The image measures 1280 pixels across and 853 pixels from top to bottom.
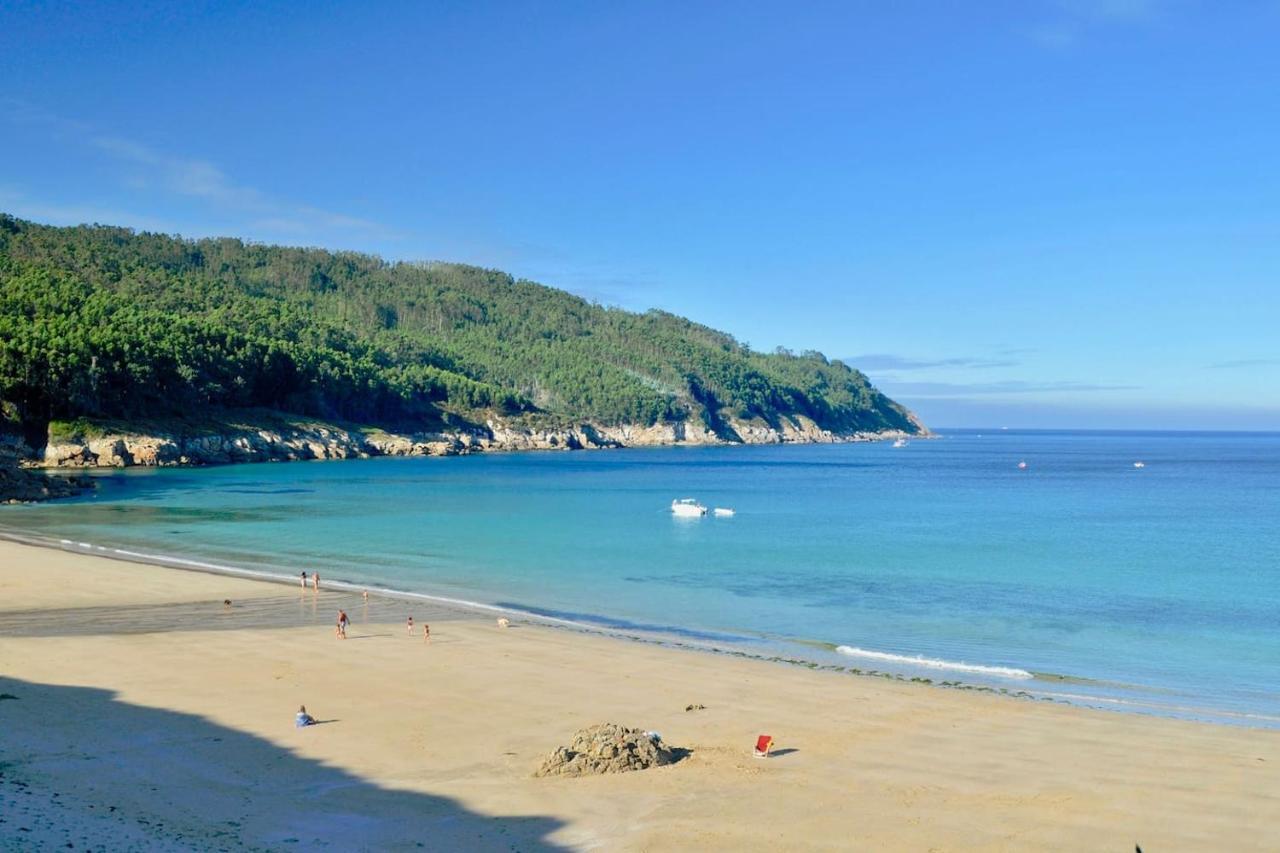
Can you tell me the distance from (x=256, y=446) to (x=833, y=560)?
3252 inches

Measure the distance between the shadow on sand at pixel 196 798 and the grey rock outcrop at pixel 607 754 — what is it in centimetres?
170

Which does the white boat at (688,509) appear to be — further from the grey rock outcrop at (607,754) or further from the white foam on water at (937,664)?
the grey rock outcrop at (607,754)

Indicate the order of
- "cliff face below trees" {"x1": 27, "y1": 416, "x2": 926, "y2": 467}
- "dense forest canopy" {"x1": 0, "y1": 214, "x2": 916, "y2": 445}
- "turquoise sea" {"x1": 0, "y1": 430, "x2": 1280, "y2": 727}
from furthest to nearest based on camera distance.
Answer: "cliff face below trees" {"x1": 27, "y1": 416, "x2": 926, "y2": 467}, "dense forest canopy" {"x1": 0, "y1": 214, "x2": 916, "y2": 445}, "turquoise sea" {"x1": 0, "y1": 430, "x2": 1280, "y2": 727}

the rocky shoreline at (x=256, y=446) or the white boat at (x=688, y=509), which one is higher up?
the rocky shoreline at (x=256, y=446)

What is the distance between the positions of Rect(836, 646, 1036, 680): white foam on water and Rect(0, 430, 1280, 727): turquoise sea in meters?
0.08

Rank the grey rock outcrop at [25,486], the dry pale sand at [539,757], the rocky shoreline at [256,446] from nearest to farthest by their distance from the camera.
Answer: the dry pale sand at [539,757] → the grey rock outcrop at [25,486] → the rocky shoreline at [256,446]

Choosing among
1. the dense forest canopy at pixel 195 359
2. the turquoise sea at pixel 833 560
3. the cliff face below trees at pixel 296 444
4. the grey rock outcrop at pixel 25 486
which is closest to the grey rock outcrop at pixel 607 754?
the turquoise sea at pixel 833 560

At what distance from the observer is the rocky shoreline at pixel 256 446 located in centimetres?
6935

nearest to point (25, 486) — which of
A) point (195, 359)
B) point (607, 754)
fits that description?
point (195, 359)

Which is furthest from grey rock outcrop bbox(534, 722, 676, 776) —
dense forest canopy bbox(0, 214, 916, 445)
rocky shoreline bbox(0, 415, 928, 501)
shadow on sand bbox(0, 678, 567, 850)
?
dense forest canopy bbox(0, 214, 916, 445)

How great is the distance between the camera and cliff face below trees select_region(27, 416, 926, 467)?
86806mm

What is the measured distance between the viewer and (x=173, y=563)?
36.8 meters

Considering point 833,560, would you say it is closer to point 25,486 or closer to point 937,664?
point 937,664

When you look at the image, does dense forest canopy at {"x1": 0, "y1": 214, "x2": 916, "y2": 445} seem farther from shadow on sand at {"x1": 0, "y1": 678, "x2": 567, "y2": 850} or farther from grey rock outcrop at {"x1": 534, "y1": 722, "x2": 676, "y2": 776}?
grey rock outcrop at {"x1": 534, "y1": 722, "x2": 676, "y2": 776}
